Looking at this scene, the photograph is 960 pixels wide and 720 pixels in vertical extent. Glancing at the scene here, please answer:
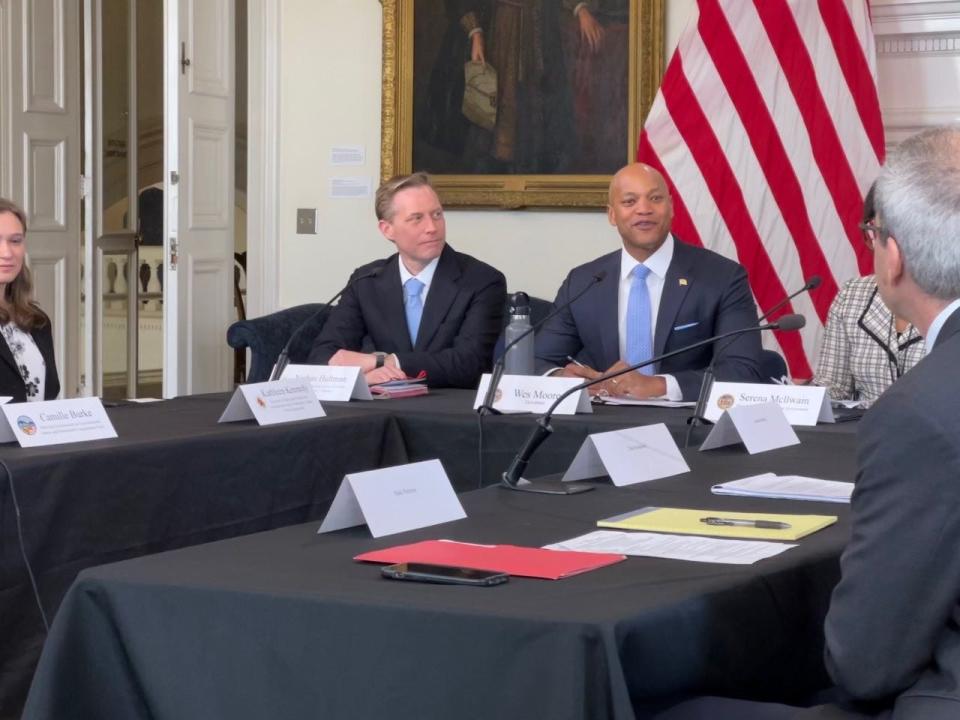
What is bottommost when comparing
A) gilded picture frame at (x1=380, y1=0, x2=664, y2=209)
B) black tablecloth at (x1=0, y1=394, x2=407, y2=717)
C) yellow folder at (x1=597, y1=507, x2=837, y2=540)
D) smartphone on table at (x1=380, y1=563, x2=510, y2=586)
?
black tablecloth at (x1=0, y1=394, x2=407, y2=717)

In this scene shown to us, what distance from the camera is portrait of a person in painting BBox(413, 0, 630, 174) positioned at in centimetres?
590

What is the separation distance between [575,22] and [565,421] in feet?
9.56

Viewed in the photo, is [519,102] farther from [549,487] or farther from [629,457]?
[549,487]

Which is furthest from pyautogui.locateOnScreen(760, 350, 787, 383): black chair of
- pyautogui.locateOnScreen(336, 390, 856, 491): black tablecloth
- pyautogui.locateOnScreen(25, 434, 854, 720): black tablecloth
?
pyautogui.locateOnScreen(25, 434, 854, 720): black tablecloth

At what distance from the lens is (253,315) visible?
6949mm

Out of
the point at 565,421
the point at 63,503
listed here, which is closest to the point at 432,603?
the point at 63,503

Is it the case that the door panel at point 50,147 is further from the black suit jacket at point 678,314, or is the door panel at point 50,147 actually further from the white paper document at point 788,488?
the white paper document at point 788,488

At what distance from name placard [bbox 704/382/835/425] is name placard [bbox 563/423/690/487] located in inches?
25.7

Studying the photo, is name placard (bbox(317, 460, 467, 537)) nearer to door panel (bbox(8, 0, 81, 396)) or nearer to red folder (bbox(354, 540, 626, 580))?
red folder (bbox(354, 540, 626, 580))

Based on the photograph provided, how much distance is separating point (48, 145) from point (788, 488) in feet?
17.9

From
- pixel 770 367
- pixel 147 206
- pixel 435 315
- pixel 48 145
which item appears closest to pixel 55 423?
pixel 435 315

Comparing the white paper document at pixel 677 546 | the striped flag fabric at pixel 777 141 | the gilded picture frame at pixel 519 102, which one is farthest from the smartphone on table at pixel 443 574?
the gilded picture frame at pixel 519 102

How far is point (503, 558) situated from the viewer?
184 cm

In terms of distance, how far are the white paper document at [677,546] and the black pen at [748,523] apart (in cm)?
9
